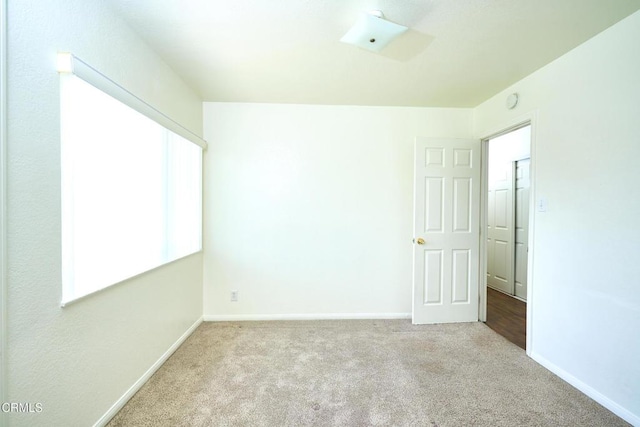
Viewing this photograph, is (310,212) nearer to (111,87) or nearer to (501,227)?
(111,87)

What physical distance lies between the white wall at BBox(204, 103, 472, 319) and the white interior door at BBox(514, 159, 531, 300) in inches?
60.1

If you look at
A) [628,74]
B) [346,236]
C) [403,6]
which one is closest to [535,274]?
[628,74]

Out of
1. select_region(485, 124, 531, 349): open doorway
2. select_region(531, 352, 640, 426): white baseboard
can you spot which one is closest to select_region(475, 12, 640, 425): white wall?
select_region(531, 352, 640, 426): white baseboard

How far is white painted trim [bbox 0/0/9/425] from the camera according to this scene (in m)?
1.00

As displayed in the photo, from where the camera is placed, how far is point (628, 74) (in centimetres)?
160

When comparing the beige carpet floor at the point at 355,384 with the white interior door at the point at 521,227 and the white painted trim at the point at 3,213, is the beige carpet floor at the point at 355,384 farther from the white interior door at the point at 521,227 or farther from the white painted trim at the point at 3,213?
the white interior door at the point at 521,227

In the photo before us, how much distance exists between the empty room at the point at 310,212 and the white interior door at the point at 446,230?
25mm

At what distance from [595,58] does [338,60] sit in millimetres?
1743

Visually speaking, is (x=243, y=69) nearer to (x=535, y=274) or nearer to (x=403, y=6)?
(x=403, y=6)

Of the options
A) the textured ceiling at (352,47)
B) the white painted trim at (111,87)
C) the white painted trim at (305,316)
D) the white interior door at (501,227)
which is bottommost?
the white painted trim at (305,316)

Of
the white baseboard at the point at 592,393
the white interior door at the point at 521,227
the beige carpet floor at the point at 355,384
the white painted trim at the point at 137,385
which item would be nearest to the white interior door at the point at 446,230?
the beige carpet floor at the point at 355,384

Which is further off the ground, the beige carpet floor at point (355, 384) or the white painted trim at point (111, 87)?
the white painted trim at point (111, 87)

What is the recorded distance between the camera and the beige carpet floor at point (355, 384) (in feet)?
5.25

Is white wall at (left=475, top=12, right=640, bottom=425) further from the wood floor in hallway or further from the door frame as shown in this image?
the wood floor in hallway
